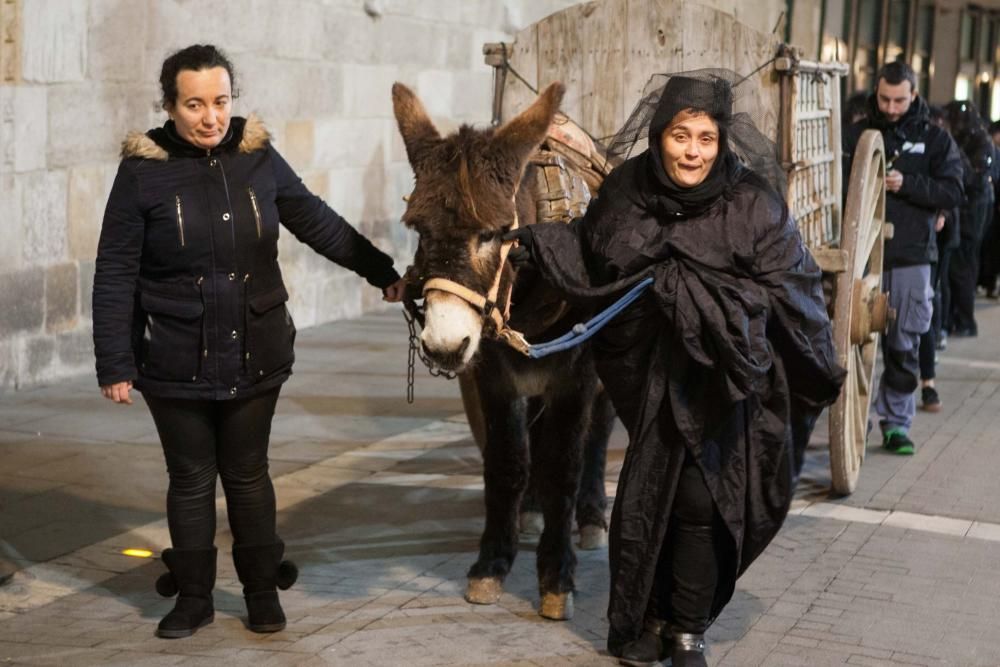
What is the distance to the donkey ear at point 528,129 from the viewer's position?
15.6 ft

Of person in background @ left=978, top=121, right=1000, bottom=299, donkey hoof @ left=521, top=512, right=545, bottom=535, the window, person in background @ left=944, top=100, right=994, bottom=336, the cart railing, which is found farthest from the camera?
the window

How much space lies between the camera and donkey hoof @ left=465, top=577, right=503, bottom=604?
18.1 ft

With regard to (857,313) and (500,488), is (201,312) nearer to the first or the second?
(500,488)

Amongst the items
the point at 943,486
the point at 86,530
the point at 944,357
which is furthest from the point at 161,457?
the point at 944,357

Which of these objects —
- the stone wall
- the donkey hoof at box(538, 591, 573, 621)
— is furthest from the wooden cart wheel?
the stone wall

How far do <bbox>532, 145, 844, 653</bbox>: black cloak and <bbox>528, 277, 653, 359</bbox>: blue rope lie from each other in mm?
34

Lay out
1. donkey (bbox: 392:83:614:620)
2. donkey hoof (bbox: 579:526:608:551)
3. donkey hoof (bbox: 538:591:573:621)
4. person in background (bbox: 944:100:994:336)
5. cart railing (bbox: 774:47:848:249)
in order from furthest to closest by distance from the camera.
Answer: person in background (bbox: 944:100:994:336)
cart railing (bbox: 774:47:848:249)
donkey hoof (bbox: 579:526:608:551)
donkey hoof (bbox: 538:591:573:621)
donkey (bbox: 392:83:614:620)

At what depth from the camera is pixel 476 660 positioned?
493cm

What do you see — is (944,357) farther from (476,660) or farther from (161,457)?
(476,660)

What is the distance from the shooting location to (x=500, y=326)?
15.8 feet

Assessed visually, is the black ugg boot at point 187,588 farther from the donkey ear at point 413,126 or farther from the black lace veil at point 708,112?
the black lace veil at point 708,112

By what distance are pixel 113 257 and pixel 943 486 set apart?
14.1 feet

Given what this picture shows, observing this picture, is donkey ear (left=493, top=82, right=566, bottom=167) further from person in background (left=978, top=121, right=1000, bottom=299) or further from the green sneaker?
person in background (left=978, top=121, right=1000, bottom=299)

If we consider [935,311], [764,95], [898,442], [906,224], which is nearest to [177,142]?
[764,95]
